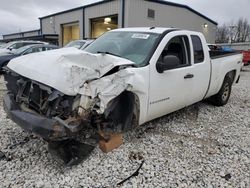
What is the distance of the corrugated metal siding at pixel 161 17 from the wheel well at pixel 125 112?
59.0ft

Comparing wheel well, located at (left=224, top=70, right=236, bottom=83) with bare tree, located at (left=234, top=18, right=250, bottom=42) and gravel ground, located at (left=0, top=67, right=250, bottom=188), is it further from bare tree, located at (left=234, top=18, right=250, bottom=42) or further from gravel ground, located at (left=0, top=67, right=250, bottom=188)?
bare tree, located at (left=234, top=18, right=250, bottom=42)

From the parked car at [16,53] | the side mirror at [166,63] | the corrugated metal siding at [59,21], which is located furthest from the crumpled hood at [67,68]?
the corrugated metal siding at [59,21]

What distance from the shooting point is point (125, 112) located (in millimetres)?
3631

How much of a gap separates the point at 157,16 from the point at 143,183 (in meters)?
21.5

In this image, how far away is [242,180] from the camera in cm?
324

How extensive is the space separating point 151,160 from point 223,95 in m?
3.71

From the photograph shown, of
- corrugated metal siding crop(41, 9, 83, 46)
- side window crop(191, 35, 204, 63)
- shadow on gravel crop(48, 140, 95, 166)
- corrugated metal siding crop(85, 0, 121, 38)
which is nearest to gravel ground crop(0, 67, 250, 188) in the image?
shadow on gravel crop(48, 140, 95, 166)

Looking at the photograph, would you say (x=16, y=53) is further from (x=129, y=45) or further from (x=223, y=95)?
(x=223, y=95)

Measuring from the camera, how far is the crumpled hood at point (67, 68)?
306 cm

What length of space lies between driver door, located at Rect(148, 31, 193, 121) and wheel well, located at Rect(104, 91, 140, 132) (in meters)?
0.32

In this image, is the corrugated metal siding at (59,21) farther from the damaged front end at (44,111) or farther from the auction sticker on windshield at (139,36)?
the damaged front end at (44,111)

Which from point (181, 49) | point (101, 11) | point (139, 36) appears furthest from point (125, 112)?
point (101, 11)

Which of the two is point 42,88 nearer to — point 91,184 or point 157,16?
point 91,184

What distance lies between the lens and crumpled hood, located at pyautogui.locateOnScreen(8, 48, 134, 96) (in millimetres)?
3059
